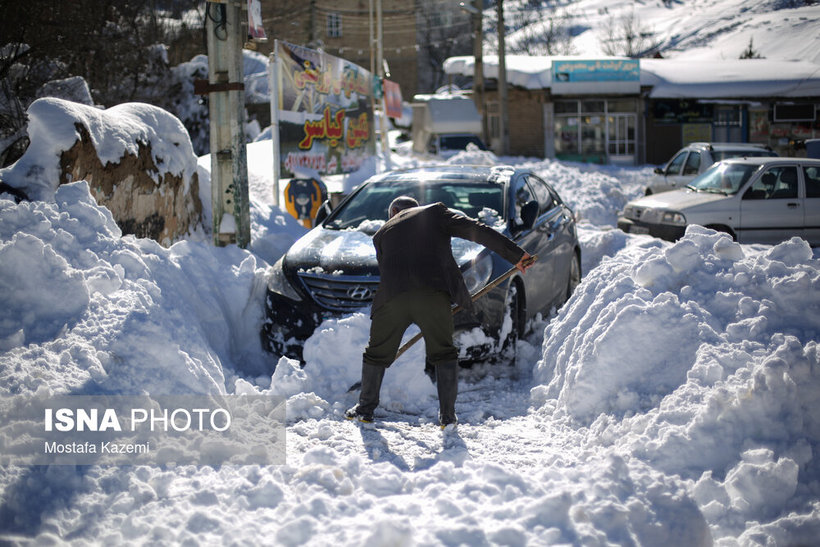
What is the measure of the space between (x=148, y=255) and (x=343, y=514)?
10.3 feet

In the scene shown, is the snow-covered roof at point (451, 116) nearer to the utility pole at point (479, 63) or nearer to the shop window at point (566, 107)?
the utility pole at point (479, 63)

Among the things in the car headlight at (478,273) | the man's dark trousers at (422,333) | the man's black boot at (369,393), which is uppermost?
the car headlight at (478,273)

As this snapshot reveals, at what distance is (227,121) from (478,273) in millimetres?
3382

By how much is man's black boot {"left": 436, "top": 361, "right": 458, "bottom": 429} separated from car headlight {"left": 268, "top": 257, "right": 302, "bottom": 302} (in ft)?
5.19

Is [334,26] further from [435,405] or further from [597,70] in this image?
[435,405]

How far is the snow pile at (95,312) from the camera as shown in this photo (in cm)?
427

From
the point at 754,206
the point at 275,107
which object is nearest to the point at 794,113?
the point at 754,206

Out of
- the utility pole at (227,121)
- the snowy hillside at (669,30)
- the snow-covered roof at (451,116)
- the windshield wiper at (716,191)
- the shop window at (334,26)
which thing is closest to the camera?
the utility pole at (227,121)

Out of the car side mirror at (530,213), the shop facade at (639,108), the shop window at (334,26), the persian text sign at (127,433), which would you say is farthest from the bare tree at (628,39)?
the persian text sign at (127,433)

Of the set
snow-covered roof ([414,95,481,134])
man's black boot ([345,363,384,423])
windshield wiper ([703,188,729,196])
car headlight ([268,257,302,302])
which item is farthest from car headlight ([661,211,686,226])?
snow-covered roof ([414,95,481,134])

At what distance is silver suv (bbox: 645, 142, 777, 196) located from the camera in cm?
1487

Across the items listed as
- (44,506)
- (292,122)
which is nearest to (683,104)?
(292,122)

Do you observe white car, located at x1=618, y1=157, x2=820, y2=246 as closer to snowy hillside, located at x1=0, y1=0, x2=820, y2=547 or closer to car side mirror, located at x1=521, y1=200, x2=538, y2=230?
car side mirror, located at x1=521, y1=200, x2=538, y2=230

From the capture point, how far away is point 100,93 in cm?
1366
